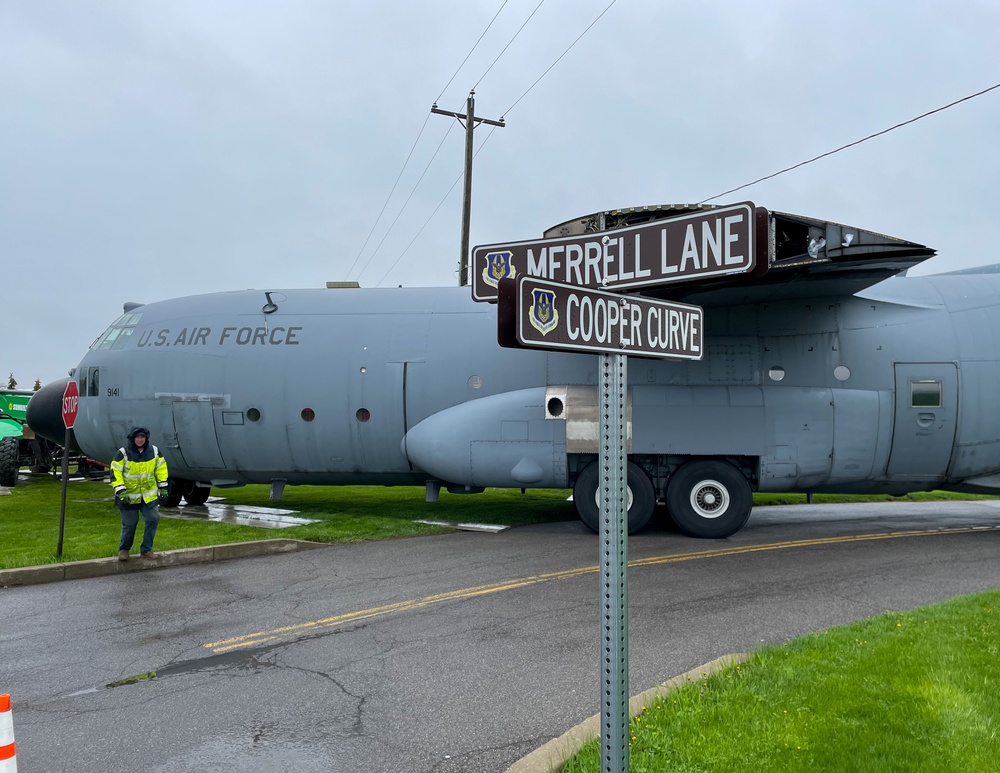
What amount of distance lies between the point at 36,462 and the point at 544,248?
2871 centimetres

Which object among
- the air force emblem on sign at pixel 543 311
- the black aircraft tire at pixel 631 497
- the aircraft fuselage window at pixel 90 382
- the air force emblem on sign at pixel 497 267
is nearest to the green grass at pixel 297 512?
the black aircraft tire at pixel 631 497

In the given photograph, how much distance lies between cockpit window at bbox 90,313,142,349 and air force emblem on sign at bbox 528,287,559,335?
13848 millimetres

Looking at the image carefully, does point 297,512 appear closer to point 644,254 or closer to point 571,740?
point 571,740

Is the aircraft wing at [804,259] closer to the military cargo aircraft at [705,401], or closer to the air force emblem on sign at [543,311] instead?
the military cargo aircraft at [705,401]

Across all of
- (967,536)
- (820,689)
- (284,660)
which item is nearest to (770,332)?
(967,536)

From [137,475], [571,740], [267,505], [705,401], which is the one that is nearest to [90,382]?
[267,505]

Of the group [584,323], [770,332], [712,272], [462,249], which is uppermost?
[462,249]

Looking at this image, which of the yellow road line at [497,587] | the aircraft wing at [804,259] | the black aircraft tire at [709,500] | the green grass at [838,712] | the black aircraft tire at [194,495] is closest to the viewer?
the green grass at [838,712]

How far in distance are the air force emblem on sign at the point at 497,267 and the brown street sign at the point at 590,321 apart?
1.81 ft

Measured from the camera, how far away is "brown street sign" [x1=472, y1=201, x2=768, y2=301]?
108 inches

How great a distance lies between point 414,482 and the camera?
13320 millimetres

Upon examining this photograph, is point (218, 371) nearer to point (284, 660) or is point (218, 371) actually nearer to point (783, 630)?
point (284, 660)

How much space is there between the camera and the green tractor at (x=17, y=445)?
21.2m

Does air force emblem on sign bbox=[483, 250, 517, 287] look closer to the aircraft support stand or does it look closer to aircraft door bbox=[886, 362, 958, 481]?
the aircraft support stand
